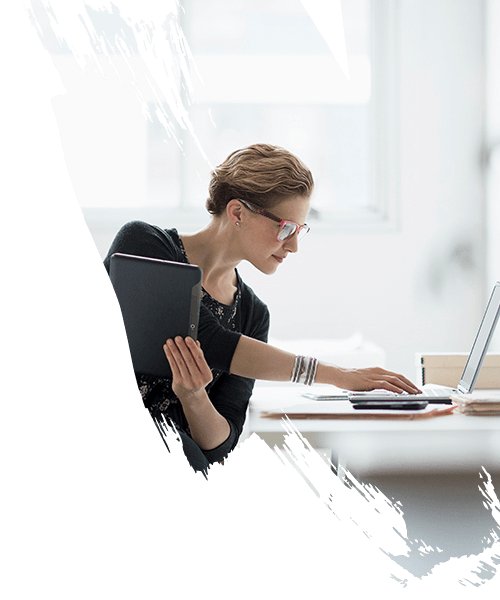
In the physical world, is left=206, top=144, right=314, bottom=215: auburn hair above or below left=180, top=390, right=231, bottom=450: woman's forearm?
above

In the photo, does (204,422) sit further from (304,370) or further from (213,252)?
(213,252)

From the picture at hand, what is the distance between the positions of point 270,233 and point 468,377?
16.7 inches

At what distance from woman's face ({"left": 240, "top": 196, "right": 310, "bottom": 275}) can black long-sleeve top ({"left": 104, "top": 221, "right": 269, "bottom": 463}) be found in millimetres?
98

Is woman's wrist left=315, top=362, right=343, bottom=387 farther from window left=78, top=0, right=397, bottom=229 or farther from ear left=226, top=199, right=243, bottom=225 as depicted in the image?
window left=78, top=0, right=397, bottom=229

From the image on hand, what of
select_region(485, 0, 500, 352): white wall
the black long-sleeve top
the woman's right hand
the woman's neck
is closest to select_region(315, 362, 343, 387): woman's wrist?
the woman's right hand

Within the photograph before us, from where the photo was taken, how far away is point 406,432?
87 centimetres

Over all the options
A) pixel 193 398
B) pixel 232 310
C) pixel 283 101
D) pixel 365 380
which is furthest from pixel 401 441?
pixel 283 101

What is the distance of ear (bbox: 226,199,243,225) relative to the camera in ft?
3.75

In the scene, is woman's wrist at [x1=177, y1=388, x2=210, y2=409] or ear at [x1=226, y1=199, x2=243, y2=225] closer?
woman's wrist at [x1=177, y1=388, x2=210, y2=409]

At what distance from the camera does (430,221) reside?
93.1 inches

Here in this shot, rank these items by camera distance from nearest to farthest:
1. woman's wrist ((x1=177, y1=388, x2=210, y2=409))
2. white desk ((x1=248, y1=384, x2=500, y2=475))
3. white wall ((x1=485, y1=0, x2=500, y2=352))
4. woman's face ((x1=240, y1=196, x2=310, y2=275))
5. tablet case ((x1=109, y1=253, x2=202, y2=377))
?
white desk ((x1=248, y1=384, x2=500, y2=475)), tablet case ((x1=109, y1=253, x2=202, y2=377)), woman's wrist ((x1=177, y1=388, x2=210, y2=409)), woman's face ((x1=240, y1=196, x2=310, y2=275)), white wall ((x1=485, y1=0, x2=500, y2=352))

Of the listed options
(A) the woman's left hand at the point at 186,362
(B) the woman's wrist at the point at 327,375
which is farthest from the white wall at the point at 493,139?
(A) the woman's left hand at the point at 186,362

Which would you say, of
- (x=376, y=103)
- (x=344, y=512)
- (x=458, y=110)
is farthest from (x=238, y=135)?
(x=344, y=512)

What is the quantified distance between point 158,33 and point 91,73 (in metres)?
1.78
